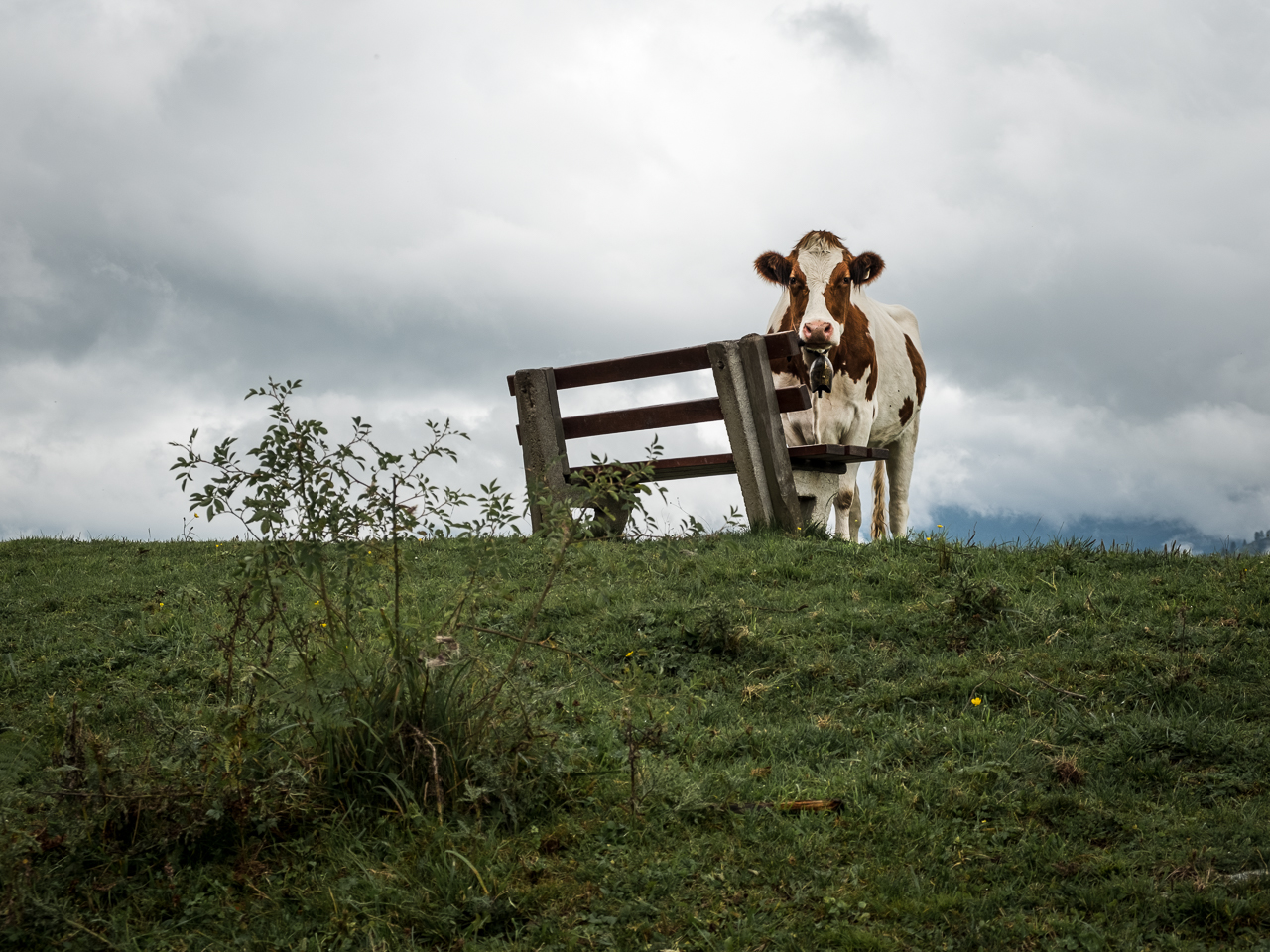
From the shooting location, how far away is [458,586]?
7523 mm

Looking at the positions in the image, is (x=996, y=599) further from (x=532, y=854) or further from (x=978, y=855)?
(x=532, y=854)

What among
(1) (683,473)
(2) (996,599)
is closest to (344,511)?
(2) (996,599)

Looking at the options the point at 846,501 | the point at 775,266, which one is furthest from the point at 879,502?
the point at 775,266

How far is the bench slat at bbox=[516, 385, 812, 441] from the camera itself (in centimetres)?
952

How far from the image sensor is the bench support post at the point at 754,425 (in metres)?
9.37

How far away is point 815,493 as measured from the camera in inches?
392

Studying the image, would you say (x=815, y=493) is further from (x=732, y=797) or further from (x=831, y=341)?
(x=732, y=797)

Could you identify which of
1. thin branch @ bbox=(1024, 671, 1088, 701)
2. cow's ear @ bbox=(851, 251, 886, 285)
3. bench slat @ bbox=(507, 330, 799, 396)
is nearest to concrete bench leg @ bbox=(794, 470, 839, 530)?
bench slat @ bbox=(507, 330, 799, 396)

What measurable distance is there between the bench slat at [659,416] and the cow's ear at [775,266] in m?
1.98

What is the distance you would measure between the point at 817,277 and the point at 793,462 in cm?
236

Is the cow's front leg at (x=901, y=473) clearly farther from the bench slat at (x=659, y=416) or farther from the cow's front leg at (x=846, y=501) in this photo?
the bench slat at (x=659, y=416)

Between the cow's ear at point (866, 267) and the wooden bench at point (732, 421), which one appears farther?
the cow's ear at point (866, 267)

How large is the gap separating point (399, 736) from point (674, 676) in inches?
88.1

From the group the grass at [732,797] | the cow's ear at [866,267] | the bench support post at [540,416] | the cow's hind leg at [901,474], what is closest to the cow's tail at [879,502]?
the cow's hind leg at [901,474]
